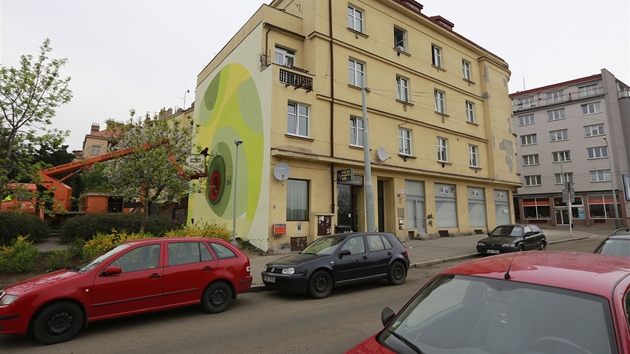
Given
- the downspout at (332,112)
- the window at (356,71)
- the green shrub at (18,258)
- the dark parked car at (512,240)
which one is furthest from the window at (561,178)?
the green shrub at (18,258)

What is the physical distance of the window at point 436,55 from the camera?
79.2 feet

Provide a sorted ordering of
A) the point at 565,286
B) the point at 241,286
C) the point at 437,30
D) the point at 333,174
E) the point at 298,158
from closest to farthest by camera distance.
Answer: the point at 565,286 < the point at 241,286 < the point at 298,158 < the point at 333,174 < the point at 437,30

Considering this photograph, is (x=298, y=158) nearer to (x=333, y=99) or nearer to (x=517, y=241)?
(x=333, y=99)

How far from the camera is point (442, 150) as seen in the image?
76.5 ft

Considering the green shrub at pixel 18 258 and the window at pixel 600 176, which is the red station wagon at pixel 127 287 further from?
the window at pixel 600 176

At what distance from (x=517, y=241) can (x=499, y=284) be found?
45.5 ft

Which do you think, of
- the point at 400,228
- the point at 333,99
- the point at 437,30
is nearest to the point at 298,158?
the point at 333,99

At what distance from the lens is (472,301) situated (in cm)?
248

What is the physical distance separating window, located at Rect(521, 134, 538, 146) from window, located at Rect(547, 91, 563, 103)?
5078 millimetres

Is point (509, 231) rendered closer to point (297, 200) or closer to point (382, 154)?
point (382, 154)

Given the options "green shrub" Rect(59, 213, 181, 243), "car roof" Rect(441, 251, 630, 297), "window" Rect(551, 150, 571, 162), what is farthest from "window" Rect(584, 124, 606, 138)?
"car roof" Rect(441, 251, 630, 297)

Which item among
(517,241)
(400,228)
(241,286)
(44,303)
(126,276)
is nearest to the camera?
(44,303)

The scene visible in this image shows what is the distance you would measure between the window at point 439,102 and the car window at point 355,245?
1708 centimetres

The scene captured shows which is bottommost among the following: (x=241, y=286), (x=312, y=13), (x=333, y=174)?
(x=241, y=286)
